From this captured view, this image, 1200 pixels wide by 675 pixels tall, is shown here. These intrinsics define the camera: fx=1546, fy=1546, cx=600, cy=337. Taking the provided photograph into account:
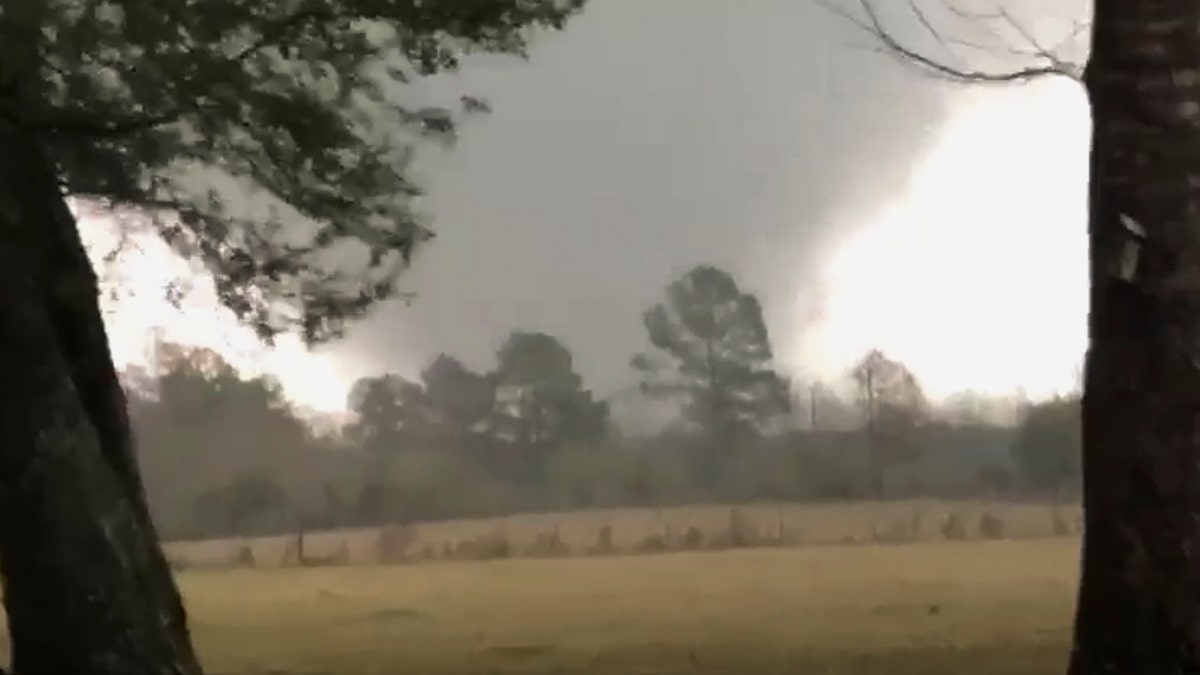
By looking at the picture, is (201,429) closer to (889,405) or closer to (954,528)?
(889,405)

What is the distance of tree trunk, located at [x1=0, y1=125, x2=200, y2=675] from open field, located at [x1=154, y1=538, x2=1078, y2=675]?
41cm

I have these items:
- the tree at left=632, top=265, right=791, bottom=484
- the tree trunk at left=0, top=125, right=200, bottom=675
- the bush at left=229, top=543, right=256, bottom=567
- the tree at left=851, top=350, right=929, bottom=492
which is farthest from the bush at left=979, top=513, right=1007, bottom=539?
the tree trunk at left=0, top=125, right=200, bottom=675

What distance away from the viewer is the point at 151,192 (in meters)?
1.83

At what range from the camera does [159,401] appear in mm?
2201

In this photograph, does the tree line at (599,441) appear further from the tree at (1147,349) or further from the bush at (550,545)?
the tree at (1147,349)

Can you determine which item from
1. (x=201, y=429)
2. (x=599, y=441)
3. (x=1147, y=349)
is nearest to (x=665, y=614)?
(x=599, y=441)

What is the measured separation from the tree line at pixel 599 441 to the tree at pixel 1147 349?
2.32ft

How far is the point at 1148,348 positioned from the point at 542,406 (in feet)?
3.11

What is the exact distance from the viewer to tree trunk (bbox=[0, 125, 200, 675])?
64.7 inches

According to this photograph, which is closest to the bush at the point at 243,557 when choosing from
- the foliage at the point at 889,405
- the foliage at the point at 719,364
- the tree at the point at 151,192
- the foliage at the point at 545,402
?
the tree at the point at 151,192

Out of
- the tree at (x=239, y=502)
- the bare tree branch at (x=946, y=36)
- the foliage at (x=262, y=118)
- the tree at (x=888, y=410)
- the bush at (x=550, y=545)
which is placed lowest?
the bush at (x=550, y=545)

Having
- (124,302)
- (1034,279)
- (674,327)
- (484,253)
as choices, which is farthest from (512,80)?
(1034,279)

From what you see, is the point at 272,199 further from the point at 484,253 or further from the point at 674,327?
the point at 674,327

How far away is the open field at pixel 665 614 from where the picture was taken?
206cm
